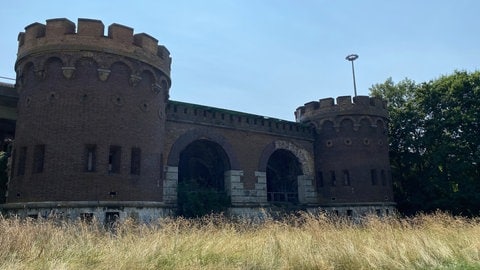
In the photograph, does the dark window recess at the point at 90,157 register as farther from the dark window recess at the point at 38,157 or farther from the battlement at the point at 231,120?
the battlement at the point at 231,120

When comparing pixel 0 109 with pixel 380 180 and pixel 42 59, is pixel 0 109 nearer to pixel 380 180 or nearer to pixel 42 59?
pixel 42 59

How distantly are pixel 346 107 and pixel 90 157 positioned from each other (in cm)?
1625

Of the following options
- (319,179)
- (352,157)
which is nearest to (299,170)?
(319,179)

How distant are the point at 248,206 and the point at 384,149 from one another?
10761 mm

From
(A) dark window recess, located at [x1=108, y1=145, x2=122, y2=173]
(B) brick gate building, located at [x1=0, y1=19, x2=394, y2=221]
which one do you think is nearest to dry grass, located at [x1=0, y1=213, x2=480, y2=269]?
(B) brick gate building, located at [x1=0, y1=19, x2=394, y2=221]

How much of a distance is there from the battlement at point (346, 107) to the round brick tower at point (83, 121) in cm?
1300

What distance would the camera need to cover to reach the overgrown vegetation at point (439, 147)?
73.7ft

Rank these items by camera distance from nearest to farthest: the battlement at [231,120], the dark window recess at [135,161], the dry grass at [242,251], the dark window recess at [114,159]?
the dry grass at [242,251] → the dark window recess at [114,159] → the dark window recess at [135,161] → the battlement at [231,120]

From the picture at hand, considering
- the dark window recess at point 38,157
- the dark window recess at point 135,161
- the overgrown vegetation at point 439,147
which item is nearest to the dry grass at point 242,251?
the dark window recess at point 38,157

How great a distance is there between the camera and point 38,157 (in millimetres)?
12898

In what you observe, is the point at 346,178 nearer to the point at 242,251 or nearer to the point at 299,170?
the point at 299,170

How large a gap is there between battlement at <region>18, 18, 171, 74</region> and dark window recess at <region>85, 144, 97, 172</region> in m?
3.69

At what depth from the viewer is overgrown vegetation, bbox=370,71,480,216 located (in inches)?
884

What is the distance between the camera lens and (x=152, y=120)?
1484cm
